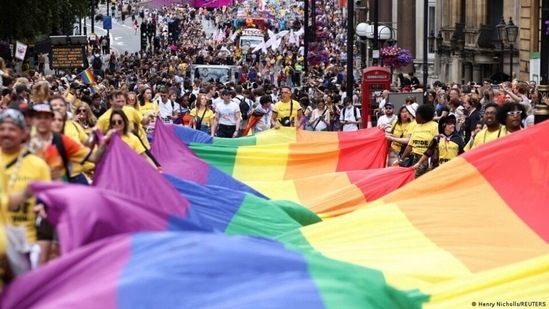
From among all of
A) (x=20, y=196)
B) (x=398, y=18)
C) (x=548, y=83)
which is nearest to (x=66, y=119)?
(x=20, y=196)

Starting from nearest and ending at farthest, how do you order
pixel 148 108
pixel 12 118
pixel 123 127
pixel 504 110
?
pixel 12 118 < pixel 123 127 < pixel 504 110 < pixel 148 108

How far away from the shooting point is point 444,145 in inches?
712

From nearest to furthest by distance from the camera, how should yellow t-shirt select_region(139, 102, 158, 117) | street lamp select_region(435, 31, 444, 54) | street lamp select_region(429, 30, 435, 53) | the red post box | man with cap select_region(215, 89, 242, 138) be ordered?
1. yellow t-shirt select_region(139, 102, 158, 117)
2. man with cap select_region(215, 89, 242, 138)
3. the red post box
4. street lamp select_region(435, 31, 444, 54)
5. street lamp select_region(429, 30, 435, 53)

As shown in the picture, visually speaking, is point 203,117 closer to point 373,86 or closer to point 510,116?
point 373,86

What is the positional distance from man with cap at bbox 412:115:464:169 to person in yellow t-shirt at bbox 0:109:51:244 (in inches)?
336

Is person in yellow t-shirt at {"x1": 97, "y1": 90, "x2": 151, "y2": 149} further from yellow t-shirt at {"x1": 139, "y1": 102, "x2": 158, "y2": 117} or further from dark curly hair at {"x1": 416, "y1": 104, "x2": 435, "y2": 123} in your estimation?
yellow t-shirt at {"x1": 139, "y1": 102, "x2": 158, "y2": 117}

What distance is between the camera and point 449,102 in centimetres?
2534

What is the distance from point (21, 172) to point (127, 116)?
20.1ft

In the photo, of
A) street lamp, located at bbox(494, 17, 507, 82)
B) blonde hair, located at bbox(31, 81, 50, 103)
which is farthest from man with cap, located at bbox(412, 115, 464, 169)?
street lamp, located at bbox(494, 17, 507, 82)

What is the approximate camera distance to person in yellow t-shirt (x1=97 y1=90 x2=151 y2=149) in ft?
50.9

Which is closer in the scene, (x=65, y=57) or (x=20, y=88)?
(x=20, y=88)

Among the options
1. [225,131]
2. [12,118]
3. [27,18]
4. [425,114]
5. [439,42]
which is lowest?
[225,131]

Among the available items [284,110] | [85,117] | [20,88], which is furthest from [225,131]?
[85,117]

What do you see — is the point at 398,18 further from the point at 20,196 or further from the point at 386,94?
the point at 20,196
